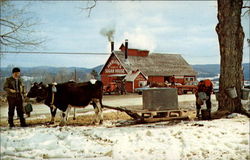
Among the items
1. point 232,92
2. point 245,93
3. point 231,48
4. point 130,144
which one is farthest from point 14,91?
point 245,93

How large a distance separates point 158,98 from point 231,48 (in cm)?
338

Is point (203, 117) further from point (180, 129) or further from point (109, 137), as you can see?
point (109, 137)

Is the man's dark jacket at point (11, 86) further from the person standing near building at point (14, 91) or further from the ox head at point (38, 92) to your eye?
the ox head at point (38, 92)

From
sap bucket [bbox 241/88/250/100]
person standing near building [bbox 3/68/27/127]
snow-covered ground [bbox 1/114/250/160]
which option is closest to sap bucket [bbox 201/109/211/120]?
sap bucket [bbox 241/88/250/100]

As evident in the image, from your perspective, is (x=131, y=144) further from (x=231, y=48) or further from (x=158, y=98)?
(x=231, y=48)

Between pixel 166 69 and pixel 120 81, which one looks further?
pixel 120 81

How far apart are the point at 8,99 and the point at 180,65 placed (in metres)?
16.6

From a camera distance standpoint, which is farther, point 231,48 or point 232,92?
point 231,48

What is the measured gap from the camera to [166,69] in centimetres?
2072

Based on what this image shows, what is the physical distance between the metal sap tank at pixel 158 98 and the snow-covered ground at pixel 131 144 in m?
1.82

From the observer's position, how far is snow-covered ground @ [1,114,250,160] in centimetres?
514

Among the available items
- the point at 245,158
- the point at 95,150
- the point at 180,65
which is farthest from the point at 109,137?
the point at 180,65

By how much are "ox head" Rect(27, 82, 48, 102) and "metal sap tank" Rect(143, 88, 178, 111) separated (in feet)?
11.0

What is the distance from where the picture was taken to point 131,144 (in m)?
5.93
